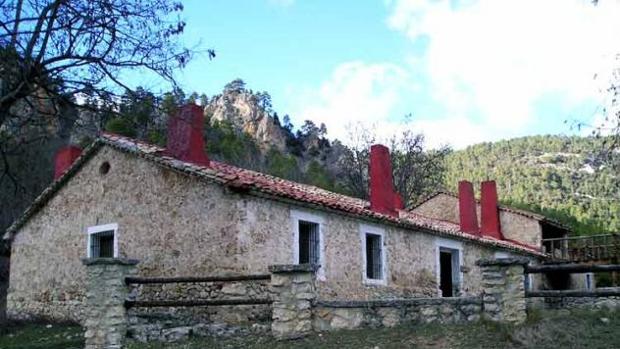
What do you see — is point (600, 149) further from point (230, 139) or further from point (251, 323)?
point (230, 139)

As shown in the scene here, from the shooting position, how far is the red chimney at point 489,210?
91.3 ft

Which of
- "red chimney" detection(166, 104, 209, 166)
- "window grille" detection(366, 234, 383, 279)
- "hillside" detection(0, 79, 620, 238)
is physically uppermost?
"hillside" detection(0, 79, 620, 238)

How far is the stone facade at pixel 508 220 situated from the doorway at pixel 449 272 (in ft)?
28.7

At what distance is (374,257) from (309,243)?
2728 mm

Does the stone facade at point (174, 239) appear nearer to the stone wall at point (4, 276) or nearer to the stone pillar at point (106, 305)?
the stone pillar at point (106, 305)

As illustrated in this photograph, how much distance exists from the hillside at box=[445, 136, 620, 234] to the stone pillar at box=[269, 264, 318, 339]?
34385mm

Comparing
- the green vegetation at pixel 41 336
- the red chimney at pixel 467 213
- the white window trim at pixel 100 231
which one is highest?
the red chimney at pixel 467 213

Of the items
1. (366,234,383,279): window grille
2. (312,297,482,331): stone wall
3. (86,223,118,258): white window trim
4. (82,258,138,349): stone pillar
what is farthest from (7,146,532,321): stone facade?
(312,297,482,331): stone wall

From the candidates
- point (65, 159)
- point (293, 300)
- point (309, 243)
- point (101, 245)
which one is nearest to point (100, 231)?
point (101, 245)

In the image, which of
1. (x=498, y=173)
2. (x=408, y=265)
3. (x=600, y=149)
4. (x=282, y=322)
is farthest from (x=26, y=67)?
(x=498, y=173)

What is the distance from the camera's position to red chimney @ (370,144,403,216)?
18.7 meters

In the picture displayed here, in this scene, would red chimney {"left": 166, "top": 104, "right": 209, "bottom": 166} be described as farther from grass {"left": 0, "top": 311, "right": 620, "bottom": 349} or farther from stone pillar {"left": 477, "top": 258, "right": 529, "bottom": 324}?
stone pillar {"left": 477, "top": 258, "right": 529, "bottom": 324}

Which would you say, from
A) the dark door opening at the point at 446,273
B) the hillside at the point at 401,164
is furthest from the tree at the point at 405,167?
the dark door opening at the point at 446,273

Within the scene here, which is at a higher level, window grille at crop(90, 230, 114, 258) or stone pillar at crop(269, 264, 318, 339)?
window grille at crop(90, 230, 114, 258)
